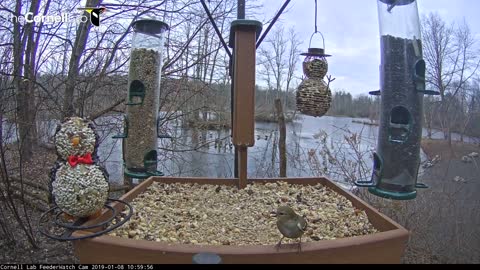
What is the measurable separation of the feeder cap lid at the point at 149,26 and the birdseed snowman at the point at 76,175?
118cm

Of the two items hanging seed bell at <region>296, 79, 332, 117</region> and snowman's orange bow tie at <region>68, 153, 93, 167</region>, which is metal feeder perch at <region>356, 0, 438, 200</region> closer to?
hanging seed bell at <region>296, 79, 332, 117</region>

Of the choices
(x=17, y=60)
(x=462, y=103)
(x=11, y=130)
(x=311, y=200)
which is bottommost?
(x=311, y=200)

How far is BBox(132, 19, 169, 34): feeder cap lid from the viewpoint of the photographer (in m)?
2.94

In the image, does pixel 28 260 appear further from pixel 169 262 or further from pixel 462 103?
pixel 462 103

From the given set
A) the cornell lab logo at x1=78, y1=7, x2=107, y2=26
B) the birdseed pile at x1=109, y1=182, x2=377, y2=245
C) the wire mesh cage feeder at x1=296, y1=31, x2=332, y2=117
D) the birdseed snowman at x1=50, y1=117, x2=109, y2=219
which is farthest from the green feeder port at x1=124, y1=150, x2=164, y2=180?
the cornell lab logo at x1=78, y1=7, x2=107, y2=26

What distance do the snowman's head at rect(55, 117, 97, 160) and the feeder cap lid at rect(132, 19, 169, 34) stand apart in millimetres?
1184

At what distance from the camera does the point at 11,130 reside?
372 centimetres

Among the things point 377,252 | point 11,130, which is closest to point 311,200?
point 377,252

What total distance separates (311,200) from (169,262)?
146 centimetres

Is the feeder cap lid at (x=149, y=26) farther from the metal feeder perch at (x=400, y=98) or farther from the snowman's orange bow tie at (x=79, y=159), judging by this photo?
the metal feeder perch at (x=400, y=98)

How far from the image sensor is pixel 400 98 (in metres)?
2.34

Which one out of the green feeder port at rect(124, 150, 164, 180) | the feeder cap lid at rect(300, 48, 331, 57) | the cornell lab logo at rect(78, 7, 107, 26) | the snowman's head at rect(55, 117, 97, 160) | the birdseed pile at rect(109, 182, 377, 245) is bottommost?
the birdseed pile at rect(109, 182, 377, 245)

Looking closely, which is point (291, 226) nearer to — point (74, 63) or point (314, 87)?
point (314, 87)

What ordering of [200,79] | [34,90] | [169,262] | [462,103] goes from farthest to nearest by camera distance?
[200,79]
[462,103]
[34,90]
[169,262]
